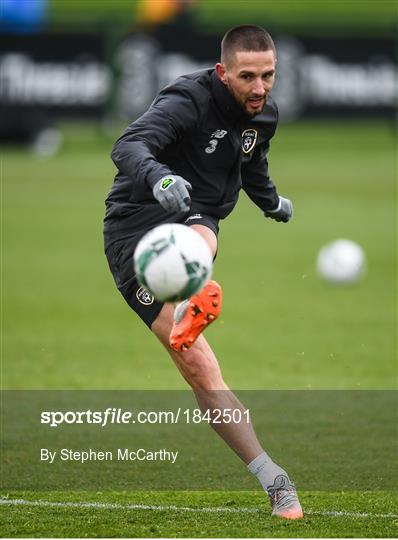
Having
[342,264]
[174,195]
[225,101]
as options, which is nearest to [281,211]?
[225,101]

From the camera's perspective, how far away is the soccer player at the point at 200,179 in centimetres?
626

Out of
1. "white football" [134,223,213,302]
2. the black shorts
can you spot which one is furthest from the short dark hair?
"white football" [134,223,213,302]

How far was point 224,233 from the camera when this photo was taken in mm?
20391

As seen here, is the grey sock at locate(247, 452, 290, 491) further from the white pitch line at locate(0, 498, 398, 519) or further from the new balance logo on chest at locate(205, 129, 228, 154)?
the new balance logo on chest at locate(205, 129, 228, 154)

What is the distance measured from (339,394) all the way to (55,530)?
4.42 metres

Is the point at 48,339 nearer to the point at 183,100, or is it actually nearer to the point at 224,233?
the point at 183,100

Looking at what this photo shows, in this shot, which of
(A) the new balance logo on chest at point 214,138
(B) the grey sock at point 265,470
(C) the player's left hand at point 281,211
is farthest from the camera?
(C) the player's left hand at point 281,211

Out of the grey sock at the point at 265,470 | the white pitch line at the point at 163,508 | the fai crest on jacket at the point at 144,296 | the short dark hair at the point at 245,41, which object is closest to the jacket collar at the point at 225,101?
the short dark hair at the point at 245,41

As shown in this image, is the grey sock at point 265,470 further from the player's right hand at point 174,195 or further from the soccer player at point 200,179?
the player's right hand at point 174,195

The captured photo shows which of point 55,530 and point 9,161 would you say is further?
point 9,161

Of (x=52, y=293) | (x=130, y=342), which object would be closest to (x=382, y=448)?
(x=130, y=342)

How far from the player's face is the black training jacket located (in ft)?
0.40

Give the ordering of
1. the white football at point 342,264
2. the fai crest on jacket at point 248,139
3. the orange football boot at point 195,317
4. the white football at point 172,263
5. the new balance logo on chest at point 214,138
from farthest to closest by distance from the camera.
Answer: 1. the white football at point 342,264
2. the fai crest on jacket at point 248,139
3. the new balance logo on chest at point 214,138
4. the orange football boot at point 195,317
5. the white football at point 172,263

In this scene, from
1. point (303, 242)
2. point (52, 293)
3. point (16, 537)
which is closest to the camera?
point (16, 537)
